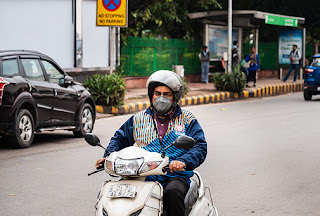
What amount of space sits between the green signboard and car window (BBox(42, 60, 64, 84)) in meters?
15.9

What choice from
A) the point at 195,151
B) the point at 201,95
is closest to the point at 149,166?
the point at 195,151

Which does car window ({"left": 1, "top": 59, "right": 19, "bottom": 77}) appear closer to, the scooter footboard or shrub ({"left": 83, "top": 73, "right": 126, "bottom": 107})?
shrub ({"left": 83, "top": 73, "right": 126, "bottom": 107})

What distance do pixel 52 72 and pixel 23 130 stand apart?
1.53 metres

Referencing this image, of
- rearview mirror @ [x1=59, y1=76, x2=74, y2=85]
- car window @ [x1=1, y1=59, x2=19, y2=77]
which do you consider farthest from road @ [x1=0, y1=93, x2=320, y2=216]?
car window @ [x1=1, y1=59, x2=19, y2=77]

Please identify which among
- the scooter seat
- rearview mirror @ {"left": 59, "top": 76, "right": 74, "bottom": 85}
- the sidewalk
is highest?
rearview mirror @ {"left": 59, "top": 76, "right": 74, "bottom": 85}

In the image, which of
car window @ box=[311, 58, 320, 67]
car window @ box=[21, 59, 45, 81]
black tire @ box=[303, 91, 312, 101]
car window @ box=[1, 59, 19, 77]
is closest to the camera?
car window @ box=[1, 59, 19, 77]

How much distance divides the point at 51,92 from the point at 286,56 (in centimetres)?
2123

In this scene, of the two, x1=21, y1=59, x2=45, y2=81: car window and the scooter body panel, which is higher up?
x1=21, y1=59, x2=45, y2=81: car window

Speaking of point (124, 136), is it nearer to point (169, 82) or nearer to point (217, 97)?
point (169, 82)

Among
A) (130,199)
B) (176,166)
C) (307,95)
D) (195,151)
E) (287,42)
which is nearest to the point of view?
(130,199)

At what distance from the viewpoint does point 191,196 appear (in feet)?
Result: 14.0

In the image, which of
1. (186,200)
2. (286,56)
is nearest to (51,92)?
(186,200)

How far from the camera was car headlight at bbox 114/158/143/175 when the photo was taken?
3809mm

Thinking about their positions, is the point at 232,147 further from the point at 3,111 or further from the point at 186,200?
the point at 186,200
